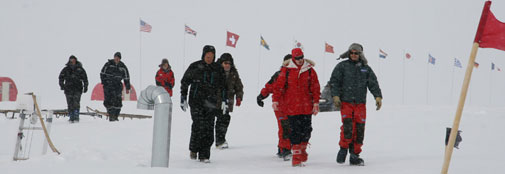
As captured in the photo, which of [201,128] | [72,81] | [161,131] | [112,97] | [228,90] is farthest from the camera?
[112,97]

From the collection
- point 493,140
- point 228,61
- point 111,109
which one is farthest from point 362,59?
point 111,109

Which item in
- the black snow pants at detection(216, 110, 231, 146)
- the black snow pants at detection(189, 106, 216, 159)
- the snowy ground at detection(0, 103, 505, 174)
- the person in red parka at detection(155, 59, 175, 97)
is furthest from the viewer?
the person in red parka at detection(155, 59, 175, 97)

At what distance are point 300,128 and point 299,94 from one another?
475 mm

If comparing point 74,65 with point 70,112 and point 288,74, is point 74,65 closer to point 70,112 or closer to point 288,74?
point 70,112

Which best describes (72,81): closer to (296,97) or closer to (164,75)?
(164,75)

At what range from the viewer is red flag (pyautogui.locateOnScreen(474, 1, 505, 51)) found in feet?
15.2

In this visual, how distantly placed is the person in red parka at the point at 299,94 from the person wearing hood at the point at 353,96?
1.12 feet

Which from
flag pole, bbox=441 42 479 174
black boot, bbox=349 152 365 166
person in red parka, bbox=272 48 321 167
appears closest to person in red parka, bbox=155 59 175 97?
person in red parka, bbox=272 48 321 167

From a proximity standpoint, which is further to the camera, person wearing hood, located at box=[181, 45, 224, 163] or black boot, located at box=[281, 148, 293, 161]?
black boot, located at box=[281, 148, 293, 161]

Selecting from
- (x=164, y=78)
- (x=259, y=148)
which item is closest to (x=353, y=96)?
(x=259, y=148)

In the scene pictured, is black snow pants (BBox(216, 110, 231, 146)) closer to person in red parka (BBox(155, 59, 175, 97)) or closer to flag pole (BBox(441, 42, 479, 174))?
flag pole (BBox(441, 42, 479, 174))

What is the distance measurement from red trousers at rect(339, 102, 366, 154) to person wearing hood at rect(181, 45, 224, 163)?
6.37 ft

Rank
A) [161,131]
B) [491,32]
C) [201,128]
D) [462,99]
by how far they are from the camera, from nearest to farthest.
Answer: [462,99] → [491,32] → [161,131] → [201,128]

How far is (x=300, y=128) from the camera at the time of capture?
6.71 metres
